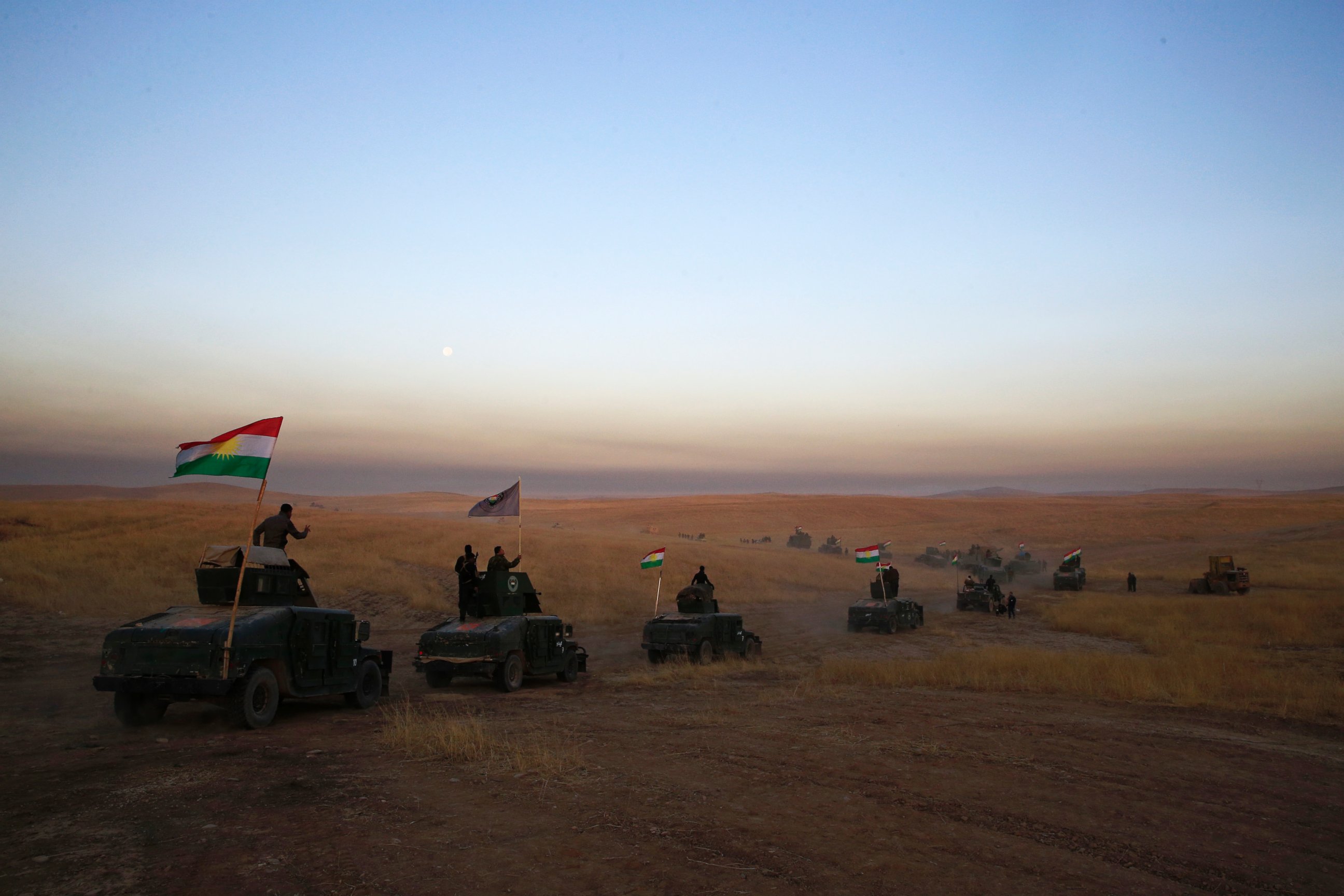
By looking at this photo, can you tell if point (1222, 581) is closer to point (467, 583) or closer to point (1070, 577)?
point (1070, 577)

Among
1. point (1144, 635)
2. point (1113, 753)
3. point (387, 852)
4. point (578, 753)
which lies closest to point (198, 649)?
point (578, 753)

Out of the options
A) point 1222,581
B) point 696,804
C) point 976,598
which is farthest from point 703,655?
point 1222,581

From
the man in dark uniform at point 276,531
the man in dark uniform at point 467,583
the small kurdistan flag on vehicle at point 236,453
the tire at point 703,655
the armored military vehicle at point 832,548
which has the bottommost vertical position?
the armored military vehicle at point 832,548

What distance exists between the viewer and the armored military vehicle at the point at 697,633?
21.6 m

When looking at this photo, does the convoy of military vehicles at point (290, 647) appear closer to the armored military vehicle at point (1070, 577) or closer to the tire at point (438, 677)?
the tire at point (438, 677)

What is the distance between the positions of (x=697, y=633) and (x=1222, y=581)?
34.1 meters

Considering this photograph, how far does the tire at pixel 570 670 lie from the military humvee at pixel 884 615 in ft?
46.4

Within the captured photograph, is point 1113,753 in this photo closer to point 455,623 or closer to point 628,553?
point 455,623

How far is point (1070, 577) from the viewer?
4872 cm

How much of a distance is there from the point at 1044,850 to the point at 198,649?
10581 mm

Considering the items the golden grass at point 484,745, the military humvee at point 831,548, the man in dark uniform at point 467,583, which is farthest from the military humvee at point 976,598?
the military humvee at point 831,548

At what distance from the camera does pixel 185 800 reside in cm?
837

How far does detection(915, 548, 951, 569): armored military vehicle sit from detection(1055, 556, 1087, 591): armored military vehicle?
63.1 feet

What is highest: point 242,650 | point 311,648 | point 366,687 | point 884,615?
point 242,650
